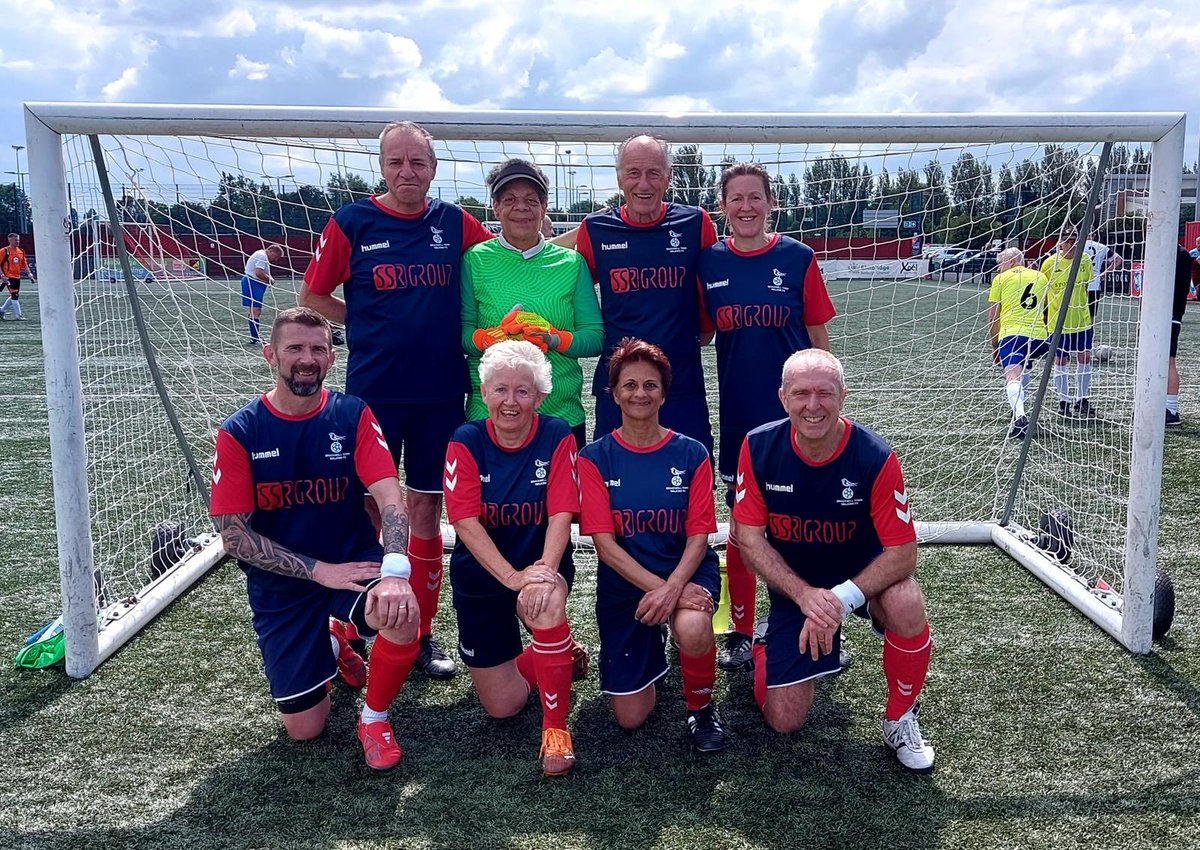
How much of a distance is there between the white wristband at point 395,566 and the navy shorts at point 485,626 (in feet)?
1.08

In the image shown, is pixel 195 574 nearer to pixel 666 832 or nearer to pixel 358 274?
pixel 358 274

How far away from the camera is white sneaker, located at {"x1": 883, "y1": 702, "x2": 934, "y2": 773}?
312 centimetres

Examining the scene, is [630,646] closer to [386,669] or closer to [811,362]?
[386,669]

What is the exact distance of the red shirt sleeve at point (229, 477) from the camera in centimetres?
329

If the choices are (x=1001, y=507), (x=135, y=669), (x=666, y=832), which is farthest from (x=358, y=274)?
(x=1001, y=507)

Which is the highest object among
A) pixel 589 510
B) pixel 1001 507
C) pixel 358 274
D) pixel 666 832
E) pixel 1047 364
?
pixel 358 274

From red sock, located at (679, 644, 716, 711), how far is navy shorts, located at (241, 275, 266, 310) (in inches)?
157

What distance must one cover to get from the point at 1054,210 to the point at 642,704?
139 inches

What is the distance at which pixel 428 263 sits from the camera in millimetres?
3756

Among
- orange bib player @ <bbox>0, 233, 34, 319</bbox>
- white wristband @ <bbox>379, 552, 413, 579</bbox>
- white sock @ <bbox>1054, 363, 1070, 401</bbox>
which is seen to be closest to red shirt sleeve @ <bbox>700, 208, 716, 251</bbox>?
white wristband @ <bbox>379, 552, 413, 579</bbox>

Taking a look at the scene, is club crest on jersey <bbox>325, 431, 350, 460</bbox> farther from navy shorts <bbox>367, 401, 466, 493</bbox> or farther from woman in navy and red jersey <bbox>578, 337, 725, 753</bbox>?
woman in navy and red jersey <bbox>578, 337, 725, 753</bbox>

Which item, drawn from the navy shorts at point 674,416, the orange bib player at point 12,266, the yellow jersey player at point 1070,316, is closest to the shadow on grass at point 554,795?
the navy shorts at point 674,416

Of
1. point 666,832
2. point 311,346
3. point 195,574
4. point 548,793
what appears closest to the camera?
point 666,832

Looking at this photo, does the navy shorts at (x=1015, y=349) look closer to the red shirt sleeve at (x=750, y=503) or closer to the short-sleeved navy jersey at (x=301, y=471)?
the red shirt sleeve at (x=750, y=503)
